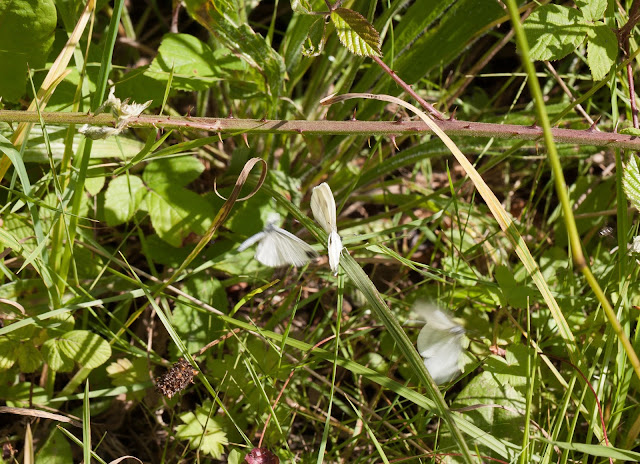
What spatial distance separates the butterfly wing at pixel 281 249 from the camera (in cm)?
159

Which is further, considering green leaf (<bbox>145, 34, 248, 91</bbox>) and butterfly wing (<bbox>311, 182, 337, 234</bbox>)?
green leaf (<bbox>145, 34, 248, 91</bbox>)

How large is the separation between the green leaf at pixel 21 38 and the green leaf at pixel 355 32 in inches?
31.4

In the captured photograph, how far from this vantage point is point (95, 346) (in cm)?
157

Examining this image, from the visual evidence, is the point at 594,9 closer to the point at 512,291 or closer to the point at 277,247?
the point at 512,291

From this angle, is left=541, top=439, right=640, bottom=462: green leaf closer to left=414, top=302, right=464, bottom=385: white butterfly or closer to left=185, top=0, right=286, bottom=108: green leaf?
left=414, top=302, right=464, bottom=385: white butterfly

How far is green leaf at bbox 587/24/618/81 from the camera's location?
1.42 meters

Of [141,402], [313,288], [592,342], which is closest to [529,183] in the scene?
[592,342]

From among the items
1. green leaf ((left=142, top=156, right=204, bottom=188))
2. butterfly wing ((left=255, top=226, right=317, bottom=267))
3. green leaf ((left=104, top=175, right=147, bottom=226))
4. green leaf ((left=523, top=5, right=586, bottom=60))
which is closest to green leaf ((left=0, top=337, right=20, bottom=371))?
green leaf ((left=104, top=175, right=147, bottom=226))

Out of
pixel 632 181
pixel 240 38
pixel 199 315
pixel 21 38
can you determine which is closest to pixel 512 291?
pixel 632 181

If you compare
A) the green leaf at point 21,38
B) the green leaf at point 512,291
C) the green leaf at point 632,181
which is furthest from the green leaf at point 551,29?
the green leaf at point 21,38

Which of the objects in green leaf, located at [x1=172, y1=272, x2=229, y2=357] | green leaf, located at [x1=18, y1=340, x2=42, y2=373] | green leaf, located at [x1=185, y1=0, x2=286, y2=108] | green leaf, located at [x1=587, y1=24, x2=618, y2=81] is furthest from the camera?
green leaf, located at [x1=172, y1=272, x2=229, y2=357]

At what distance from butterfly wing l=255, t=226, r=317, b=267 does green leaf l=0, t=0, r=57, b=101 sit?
80 centimetres

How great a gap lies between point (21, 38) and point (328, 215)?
3.26 feet

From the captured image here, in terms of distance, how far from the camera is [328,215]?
1375mm
